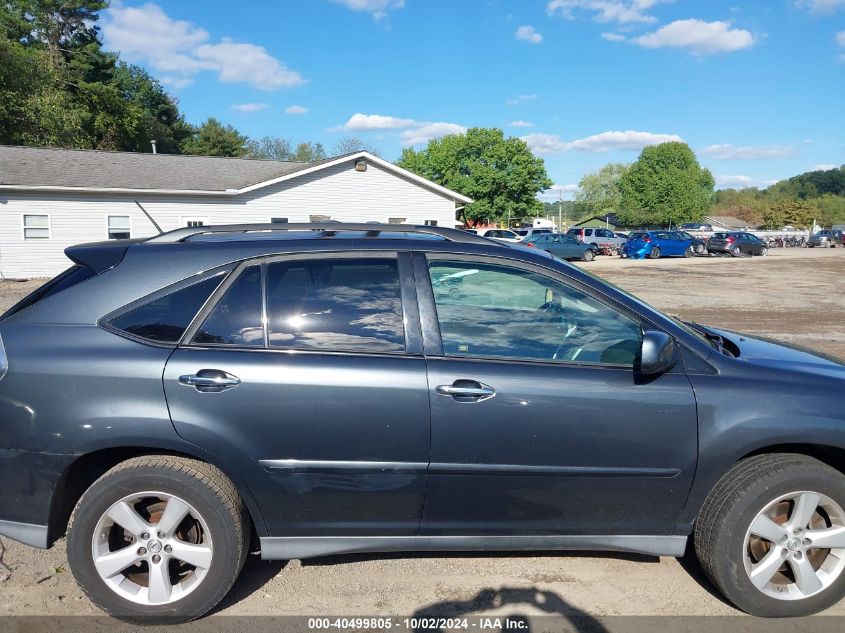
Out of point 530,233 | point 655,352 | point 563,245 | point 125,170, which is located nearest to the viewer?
point 655,352

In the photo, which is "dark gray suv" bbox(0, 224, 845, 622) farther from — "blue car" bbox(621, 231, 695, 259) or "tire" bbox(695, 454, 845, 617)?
"blue car" bbox(621, 231, 695, 259)

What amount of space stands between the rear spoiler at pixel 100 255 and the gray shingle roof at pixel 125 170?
834 inches

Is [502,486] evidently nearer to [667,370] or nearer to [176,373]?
[667,370]

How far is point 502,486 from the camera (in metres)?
2.71

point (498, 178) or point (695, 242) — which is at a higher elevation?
point (498, 178)

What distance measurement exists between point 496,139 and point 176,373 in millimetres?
54955

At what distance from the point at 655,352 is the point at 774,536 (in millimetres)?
1052

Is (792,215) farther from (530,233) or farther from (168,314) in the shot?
(168,314)

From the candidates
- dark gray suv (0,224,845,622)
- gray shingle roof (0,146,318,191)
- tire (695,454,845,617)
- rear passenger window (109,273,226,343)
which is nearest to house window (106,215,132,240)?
gray shingle roof (0,146,318,191)

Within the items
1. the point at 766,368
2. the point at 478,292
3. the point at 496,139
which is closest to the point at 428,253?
the point at 478,292

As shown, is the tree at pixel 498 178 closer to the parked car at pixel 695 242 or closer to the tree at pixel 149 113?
the parked car at pixel 695 242

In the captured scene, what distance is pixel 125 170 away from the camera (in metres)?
23.4

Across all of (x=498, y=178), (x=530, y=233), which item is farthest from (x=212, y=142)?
(x=530, y=233)

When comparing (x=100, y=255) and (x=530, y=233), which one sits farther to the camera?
(x=530, y=233)
